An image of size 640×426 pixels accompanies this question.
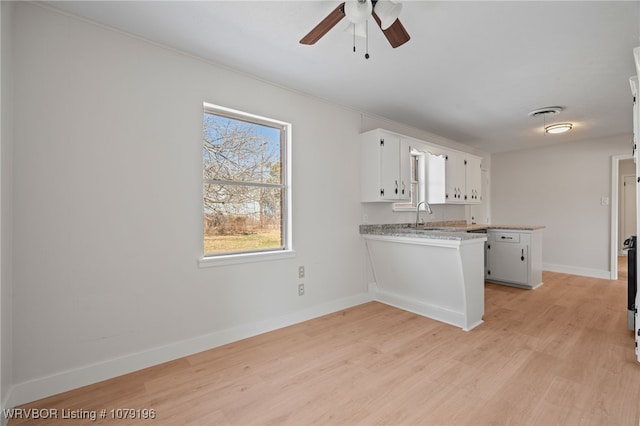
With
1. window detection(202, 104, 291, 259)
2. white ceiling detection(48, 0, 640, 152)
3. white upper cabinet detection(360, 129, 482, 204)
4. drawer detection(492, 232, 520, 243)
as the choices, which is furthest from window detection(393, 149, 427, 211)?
window detection(202, 104, 291, 259)

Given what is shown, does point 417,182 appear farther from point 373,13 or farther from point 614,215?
point 614,215

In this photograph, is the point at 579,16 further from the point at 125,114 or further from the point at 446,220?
the point at 446,220

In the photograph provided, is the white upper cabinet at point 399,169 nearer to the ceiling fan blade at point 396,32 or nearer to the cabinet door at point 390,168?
the cabinet door at point 390,168

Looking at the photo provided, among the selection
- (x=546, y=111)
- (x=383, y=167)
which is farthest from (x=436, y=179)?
(x=546, y=111)

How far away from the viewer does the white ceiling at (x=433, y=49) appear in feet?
6.24

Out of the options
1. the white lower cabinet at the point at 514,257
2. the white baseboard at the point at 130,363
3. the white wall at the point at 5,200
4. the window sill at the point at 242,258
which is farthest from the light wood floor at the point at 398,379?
the white lower cabinet at the point at 514,257

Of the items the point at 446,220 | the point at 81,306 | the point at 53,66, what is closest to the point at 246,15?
the point at 53,66

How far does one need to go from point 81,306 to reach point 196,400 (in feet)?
3.31

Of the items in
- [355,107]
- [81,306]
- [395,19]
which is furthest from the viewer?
[355,107]

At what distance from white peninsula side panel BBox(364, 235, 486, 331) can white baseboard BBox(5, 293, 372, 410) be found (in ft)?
3.82

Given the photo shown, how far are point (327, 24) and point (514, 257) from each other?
4.37 metres

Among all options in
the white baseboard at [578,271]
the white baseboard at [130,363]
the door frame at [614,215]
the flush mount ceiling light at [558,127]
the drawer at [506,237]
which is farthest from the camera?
the white baseboard at [578,271]

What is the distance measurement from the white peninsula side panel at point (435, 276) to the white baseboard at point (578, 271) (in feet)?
12.1

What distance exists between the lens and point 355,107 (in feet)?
12.1
